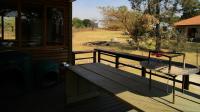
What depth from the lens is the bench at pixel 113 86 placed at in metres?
2.27

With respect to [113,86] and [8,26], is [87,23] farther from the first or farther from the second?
[113,86]

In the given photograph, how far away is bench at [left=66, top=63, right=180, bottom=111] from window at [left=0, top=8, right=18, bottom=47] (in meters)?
1.87

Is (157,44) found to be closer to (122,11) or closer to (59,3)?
(122,11)

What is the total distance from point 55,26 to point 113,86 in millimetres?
3435

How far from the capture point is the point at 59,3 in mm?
5656

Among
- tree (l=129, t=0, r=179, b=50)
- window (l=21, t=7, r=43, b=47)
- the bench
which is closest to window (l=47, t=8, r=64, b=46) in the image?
window (l=21, t=7, r=43, b=47)

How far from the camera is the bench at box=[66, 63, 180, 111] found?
2.27 meters

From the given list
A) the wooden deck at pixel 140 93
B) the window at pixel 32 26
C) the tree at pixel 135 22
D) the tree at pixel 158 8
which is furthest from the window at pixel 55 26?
the tree at pixel 158 8

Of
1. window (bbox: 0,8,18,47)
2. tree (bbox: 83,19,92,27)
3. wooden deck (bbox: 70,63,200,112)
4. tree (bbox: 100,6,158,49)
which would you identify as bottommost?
wooden deck (bbox: 70,63,200,112)

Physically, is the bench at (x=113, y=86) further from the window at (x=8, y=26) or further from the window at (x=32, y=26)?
the window at (x=8, y=26)

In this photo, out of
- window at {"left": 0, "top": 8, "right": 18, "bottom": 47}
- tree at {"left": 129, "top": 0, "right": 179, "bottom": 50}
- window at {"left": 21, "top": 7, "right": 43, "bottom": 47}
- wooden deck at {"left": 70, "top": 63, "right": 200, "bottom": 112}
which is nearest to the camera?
wooden deck at {"left": 70, "top": 63, "right": 200, "bottom": 112}

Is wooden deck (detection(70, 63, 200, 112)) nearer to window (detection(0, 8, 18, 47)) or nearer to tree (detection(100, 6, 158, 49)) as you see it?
window (detection(0, 8, 18, 47))

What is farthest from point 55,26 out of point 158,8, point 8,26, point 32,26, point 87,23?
point 87,23

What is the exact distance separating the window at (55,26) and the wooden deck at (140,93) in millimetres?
2393
